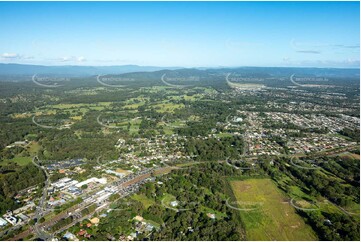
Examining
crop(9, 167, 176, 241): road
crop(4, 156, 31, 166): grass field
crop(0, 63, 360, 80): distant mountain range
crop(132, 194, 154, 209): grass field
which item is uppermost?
crop(0, 63, 360, 80): distant mountain range

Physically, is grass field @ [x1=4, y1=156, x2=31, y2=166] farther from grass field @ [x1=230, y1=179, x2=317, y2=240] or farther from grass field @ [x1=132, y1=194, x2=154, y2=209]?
grass field @ [x1=230, y1=179, x2=317, y2=240]

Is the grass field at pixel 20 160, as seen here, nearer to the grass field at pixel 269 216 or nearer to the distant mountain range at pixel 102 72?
the grass field at pixel 269 216

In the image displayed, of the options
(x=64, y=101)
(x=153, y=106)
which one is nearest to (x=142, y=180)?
(x=153, y=106)

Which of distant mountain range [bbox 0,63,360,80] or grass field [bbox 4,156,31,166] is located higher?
distant mountain range [bbox 0,63,360,80]

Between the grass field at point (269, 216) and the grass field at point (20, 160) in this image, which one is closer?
the grass field at point (269, 216)

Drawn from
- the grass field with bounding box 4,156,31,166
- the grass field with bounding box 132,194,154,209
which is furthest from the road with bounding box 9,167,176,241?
the grass field with bounding box 4,156,31,166

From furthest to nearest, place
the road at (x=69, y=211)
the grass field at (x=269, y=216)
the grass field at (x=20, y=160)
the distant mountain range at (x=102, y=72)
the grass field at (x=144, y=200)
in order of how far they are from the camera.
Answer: the distant mountain range at (x=102, y=72) → the grass field at (x=20, y=160) → the grass field at (x=144, y=200) → the grass field at (x=269, y=216) → the road at (x=69, y=211)

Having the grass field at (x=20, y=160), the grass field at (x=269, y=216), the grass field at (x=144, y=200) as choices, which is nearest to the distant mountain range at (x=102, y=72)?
the grass field at (x=20, y=160)

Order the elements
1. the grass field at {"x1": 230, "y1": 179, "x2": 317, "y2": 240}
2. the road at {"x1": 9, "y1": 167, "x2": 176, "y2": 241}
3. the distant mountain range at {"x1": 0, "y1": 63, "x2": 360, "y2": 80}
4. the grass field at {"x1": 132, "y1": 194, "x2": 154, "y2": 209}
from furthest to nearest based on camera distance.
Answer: the distant mountain range at {"x1": 0, "y1": 63, "x2": 360, "y2": 80}, the grass field at {"x1": 132, "y1": 194, "x2": 154, "y2": 209}, the grass field at {"x1": 230, "y1": 179, "x2": 317, "y2": 240}, the road at {"x1": 9, "y1": 167, "x2": 176, "y2": 241}

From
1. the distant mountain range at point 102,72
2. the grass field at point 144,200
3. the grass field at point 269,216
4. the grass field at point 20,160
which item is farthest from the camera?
the distant mountain range at point 102,72

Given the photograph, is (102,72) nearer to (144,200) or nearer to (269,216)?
(144,200)
